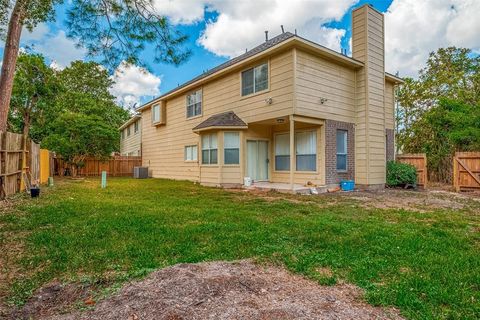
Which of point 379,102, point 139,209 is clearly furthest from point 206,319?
point 379,102

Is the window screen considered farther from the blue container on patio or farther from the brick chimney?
the brick chimney

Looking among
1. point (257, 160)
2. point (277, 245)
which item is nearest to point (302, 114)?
point (257, 160)

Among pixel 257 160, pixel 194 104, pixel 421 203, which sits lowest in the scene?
pixel 421 203

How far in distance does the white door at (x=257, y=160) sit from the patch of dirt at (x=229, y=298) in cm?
937

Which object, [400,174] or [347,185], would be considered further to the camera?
[400,174]

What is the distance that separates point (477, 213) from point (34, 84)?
23079 millimetres

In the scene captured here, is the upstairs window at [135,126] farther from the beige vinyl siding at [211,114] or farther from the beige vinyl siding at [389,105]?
the beige vinyl siding at [389,105]

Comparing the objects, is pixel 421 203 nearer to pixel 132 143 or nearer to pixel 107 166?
pixel 107 166

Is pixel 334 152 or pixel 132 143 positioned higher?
pixel 132 143

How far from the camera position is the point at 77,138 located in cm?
1739

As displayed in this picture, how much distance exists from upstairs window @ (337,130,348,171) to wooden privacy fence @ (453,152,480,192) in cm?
428

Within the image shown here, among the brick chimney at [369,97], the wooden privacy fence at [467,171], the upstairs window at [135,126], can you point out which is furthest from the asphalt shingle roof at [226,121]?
the upstairs window at [135,126]

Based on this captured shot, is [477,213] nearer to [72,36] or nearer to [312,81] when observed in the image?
[312,81]

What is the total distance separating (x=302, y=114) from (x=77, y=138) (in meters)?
14.2
